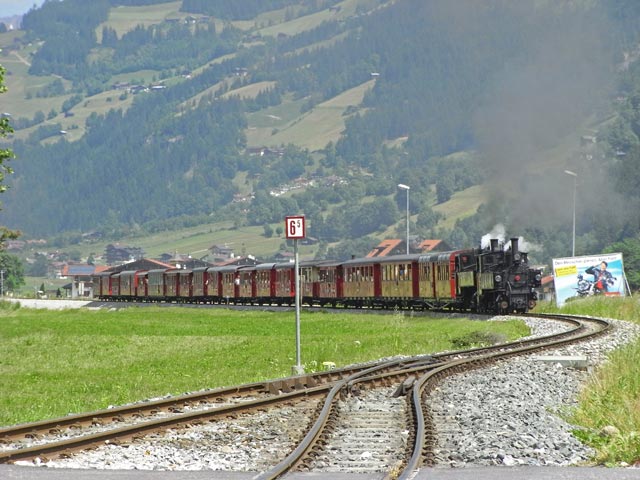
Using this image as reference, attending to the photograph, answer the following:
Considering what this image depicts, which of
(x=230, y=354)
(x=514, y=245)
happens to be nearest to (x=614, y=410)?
(x=230, y=354)

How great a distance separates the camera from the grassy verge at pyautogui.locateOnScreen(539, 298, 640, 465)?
1327cm

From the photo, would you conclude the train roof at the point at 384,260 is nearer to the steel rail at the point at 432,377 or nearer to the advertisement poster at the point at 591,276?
the advertisement poster at the point at 591,276

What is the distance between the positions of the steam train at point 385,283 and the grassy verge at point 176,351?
2543 millimetres

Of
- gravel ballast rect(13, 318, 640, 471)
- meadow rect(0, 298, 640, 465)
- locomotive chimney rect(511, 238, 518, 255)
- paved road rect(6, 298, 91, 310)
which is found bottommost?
gravel ballast rect(13, 318, 640, 471)

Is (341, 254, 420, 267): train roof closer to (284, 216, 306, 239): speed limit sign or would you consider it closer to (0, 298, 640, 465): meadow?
(0, 298, 640, 465): meadow

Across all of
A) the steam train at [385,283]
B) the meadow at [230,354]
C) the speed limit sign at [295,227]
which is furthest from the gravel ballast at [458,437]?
the steam train at [385,283]

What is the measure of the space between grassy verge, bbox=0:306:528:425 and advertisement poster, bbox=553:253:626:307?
8894 mm

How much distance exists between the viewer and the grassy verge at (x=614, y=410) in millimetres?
13273

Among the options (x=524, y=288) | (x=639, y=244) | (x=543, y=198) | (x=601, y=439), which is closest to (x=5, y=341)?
(x=524, y=288)

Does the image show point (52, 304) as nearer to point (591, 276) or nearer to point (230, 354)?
point (591, 276)

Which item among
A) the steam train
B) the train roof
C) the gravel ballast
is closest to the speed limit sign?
the gravel ballast

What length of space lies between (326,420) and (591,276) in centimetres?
4513

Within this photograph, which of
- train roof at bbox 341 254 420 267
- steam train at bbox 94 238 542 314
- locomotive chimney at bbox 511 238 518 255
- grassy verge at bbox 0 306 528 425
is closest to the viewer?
grassy verge at bbox 0 306 528 425

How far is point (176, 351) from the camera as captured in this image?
3838cm
